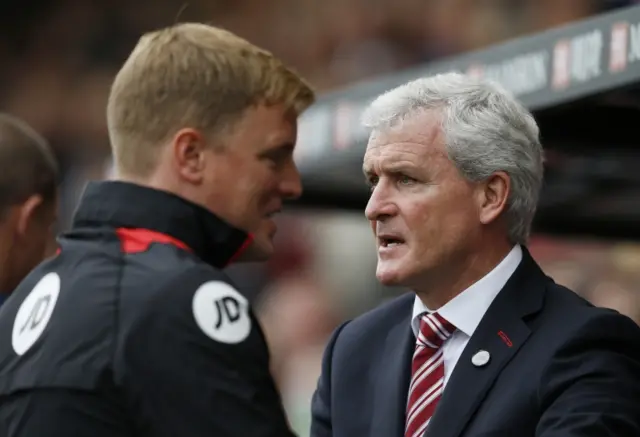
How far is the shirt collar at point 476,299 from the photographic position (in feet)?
10.3

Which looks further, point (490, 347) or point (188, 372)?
point (490, 347)

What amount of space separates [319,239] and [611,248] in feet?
9.01

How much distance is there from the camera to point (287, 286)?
386 inches

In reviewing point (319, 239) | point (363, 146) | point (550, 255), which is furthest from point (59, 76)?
point (363, 146)

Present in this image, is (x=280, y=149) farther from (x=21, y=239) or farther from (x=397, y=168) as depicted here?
(x=21, y=239)

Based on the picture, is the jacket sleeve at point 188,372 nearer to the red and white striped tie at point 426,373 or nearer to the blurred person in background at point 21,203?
the red and white striped tie at point 426,373

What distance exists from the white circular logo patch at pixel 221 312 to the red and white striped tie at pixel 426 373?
787 mm

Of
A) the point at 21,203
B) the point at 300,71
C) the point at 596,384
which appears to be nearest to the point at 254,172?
the point at 596,384

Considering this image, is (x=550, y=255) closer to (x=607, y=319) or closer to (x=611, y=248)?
(x=611, y=248)

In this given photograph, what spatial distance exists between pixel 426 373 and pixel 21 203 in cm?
134

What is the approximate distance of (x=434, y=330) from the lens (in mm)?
3152

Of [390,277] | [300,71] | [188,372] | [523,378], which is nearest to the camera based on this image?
[188,372]

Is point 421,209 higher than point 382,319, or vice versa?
point 421,209

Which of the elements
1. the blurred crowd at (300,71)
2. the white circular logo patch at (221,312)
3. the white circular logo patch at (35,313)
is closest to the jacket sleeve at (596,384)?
the white circular logo patch at (221,312)
